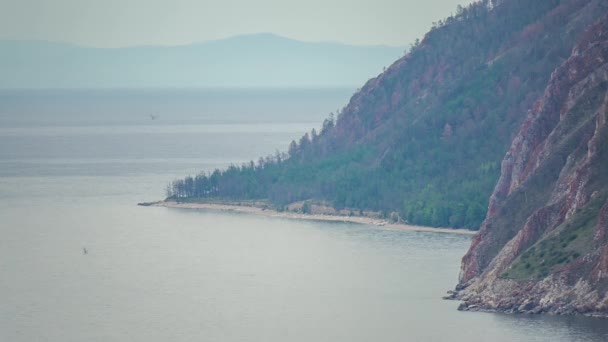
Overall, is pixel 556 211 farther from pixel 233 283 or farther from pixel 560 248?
pixel 233 283

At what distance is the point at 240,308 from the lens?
397ft

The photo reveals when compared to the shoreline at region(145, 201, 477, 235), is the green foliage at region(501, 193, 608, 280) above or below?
below

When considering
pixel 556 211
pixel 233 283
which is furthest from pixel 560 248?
pixel 233 283

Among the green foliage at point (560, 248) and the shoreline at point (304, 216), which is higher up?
the shoreline at point (304, 216)

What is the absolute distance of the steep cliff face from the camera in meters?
110

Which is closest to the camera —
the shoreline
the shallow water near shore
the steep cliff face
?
the steep cliff face

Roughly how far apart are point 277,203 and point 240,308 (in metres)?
72.9

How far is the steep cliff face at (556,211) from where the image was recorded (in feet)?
359

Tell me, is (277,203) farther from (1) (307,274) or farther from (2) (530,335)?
(2) (530,335)

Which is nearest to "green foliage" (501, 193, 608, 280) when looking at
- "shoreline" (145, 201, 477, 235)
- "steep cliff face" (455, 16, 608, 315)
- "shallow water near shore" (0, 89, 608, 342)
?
"steep cliff face" (455, 16, 608, 315)

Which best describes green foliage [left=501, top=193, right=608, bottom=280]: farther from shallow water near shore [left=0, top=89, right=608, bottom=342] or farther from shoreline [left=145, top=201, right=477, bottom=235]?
shoreline [left=145, top=201, right=477, bottom=235]

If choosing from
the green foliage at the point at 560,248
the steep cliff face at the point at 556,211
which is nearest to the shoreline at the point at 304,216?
the steep cliff face at the point at 556,211

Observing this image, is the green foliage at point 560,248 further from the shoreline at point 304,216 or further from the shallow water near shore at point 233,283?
the shoreline at point 304,216

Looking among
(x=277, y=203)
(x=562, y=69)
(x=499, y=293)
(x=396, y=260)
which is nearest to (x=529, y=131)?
(x=562, y=69)
